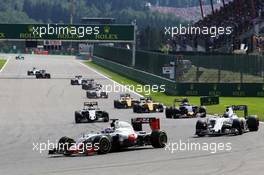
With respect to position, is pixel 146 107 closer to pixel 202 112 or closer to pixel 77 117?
pixel 202 112

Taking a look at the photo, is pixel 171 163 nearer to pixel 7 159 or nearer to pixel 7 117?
pixel 7 159

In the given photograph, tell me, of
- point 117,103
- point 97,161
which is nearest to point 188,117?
point 117,103

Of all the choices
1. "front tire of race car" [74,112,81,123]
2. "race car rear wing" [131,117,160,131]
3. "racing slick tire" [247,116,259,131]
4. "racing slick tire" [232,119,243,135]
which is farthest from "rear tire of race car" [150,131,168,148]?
"front tire of race car" [74,112,81,123]

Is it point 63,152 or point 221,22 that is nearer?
point 63,152

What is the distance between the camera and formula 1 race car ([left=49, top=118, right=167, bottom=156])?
61.4 feet

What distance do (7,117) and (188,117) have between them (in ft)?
25.5

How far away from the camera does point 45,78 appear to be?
71125 millimetres

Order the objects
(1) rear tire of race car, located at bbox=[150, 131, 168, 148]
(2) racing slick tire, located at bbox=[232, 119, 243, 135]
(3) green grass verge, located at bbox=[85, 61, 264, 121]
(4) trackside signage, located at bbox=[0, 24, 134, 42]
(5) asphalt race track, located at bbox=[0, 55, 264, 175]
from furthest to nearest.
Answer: (4) trackside signage, located at bbox=[0, 24, 134, 42] < (3) green grass verge, located at bbox=[85, 61, 264, 121] < (2) racing slick tire, located at bbox=[232, 119, 243, 135] < (1) rear tire of race car, located at bbox=[150, 131, 168, 148] < (5) asphalt race track, located at bbox=[0, 55, 264, 175]

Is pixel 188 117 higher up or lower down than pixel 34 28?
lower down

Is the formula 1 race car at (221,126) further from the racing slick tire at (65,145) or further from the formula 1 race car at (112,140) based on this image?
the racing slick tire at (65,145)

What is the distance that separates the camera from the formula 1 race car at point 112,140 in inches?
736

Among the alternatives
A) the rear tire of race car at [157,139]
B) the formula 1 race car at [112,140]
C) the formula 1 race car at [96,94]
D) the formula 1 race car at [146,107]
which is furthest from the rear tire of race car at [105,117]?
the formula 1 race car at [96,94]

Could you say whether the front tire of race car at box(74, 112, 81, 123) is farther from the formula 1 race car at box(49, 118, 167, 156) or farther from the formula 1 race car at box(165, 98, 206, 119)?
the formula 1 race car at box(49, 118, 167, 156)

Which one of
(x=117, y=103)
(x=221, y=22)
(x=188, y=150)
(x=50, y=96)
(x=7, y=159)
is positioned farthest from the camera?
(x=221, y=22)
